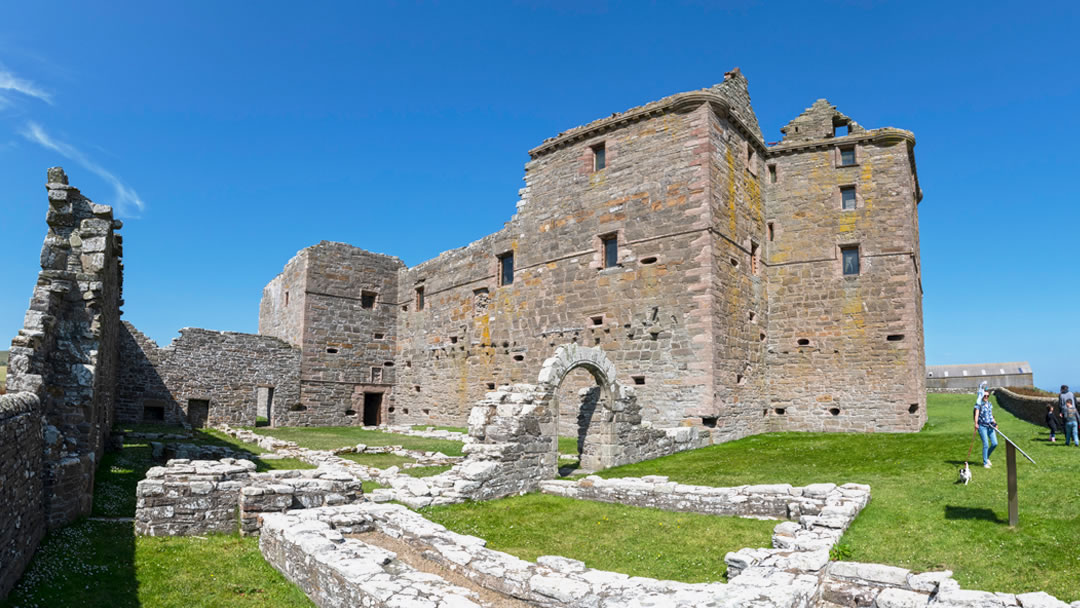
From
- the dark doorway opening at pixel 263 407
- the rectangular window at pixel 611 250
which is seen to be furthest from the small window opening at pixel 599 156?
the dark doorway opening at pixel 263 407

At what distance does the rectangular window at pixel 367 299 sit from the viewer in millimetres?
30906

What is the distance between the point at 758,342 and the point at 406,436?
13126 millimetres

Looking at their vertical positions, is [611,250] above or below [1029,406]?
above

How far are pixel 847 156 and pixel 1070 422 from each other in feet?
33.9

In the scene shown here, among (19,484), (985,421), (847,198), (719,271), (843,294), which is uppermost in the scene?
(847,198)

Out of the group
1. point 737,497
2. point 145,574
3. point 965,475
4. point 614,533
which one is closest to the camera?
point 145,574

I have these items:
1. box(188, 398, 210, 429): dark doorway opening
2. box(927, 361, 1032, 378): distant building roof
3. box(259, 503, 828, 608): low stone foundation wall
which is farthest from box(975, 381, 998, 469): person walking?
box(927, 361, 1032, 378): distant building roof

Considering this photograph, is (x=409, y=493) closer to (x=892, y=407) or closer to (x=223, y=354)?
(x=892, y=407)

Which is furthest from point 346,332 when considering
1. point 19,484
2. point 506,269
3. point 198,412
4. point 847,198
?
point 19,484

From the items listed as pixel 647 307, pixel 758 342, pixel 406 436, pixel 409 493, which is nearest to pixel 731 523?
pixel 409 493

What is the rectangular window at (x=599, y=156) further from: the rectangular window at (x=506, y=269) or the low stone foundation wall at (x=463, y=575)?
the low stone foundation wall at (x=463, y=575)

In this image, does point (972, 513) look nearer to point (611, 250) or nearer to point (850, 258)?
point (850, 258)

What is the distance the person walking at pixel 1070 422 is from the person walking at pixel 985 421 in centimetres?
329

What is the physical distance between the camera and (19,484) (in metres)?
7.37
